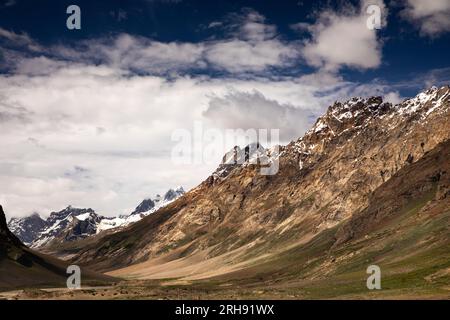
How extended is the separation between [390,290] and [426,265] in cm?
2516

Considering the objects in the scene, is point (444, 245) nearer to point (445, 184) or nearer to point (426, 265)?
point (426, 265)

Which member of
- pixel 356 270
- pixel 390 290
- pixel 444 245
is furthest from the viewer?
pixel 356 270

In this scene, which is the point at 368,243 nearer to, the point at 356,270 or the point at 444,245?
the point at 356,270

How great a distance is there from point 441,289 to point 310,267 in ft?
317

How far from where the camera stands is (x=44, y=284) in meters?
194
